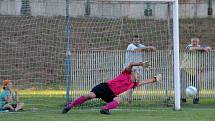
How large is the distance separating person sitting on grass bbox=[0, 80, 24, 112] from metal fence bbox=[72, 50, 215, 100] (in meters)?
1.78

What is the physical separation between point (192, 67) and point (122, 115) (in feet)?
14.5

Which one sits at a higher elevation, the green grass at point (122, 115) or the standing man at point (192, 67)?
the standing man at point (192, 67)

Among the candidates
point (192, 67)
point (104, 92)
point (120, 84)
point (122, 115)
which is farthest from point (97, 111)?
point (192, 67)

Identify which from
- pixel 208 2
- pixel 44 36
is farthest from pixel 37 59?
pixel 208 2

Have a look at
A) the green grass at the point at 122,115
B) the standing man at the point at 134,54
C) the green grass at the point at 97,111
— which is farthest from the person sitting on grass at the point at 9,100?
the standing man at the point at 134,54

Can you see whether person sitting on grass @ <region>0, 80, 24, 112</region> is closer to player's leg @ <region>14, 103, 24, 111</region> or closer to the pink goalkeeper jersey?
player's leg @ <region>14, 103, 24, 111</region>

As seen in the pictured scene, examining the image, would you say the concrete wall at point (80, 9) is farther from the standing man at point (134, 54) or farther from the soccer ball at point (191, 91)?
the soccer ball at point (191, 91)

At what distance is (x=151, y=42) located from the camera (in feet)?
67.5

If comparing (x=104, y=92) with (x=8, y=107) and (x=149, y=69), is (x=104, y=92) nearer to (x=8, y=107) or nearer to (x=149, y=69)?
(x=8, y=107)

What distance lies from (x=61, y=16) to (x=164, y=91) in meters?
4.27

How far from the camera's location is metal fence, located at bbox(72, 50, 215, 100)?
18375 mm

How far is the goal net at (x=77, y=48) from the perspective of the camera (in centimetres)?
1847

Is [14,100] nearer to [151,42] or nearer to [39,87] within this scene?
[39,87]

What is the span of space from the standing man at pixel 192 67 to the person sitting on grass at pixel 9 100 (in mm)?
4607
